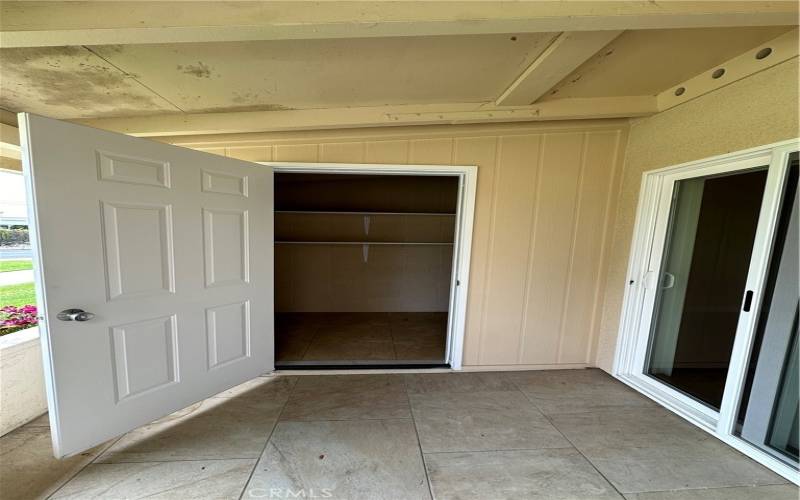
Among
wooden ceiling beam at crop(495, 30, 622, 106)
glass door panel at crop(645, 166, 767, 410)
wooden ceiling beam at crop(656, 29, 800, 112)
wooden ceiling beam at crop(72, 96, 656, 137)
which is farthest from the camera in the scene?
wooden ceiling beam at crop(72, 96, 656, 137)

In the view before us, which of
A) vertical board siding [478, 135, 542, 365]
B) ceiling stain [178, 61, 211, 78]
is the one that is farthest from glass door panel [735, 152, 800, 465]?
ceiling stain [178, 61, 211, 78]

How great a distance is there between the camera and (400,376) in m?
2.52

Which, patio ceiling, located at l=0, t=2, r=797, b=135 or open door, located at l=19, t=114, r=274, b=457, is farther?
open door, located at l=19, t=114, r=274, b=457

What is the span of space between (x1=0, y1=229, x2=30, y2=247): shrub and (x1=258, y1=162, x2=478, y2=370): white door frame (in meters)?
1.49

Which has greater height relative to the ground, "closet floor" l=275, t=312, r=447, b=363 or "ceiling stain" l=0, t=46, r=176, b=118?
"ceiling stain" l=0, t=46, r=176, b=118

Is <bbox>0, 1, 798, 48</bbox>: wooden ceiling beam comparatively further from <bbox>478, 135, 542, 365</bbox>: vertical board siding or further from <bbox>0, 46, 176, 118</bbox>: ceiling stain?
<bbox>478, 135, 542, 365</bbox>: vertical board siding

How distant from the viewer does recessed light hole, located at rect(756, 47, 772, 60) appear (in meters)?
1.51

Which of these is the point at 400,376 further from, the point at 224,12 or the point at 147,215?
the point at 224,12

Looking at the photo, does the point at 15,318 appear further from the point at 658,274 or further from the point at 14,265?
the point at 658,274

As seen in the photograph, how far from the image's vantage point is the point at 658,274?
233cm

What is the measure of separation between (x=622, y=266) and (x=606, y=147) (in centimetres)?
107

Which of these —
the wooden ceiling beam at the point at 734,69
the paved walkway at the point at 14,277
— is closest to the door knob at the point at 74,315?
the paved walkway at the point at 14,277

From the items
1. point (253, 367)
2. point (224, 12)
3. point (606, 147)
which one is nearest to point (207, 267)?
point (253, 367)

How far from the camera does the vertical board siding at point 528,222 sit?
2.44 meters
